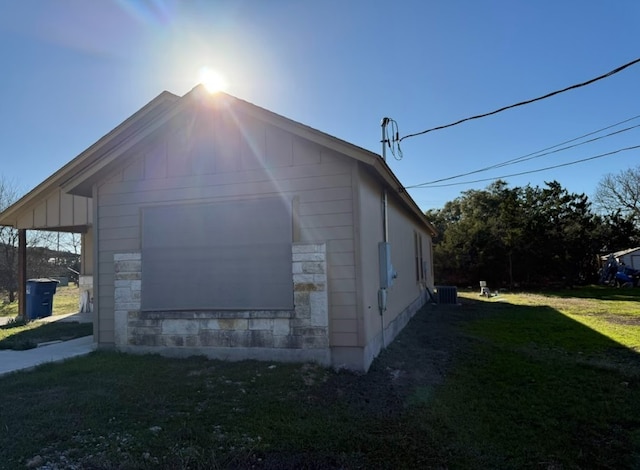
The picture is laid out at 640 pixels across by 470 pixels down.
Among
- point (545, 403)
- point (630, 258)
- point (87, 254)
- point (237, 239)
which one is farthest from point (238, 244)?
point (630, 258)

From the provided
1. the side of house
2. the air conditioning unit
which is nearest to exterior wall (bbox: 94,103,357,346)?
the side of house

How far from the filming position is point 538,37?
7.39 metres

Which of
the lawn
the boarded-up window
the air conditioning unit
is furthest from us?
the air conditioning unit

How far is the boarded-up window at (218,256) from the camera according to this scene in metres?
5.49

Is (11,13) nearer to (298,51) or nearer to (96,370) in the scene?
(298,51)

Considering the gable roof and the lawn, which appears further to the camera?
the gable roof

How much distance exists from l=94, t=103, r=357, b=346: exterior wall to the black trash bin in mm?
6317

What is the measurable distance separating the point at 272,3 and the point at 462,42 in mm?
3689

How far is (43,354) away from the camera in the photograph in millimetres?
6086

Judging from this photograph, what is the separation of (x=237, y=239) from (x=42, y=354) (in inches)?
139

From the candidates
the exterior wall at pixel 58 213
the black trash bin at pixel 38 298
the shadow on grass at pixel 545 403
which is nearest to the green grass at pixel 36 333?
the black trash bin at pixel 38 298

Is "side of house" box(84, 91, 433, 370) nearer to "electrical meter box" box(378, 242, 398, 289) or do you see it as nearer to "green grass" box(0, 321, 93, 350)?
"electrical meter box" box(378, 242, 398, 289)

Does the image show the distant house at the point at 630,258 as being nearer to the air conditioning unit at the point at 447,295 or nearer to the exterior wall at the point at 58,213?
the air conditioning unit at the point at 447,295

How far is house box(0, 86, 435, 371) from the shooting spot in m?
5.28
